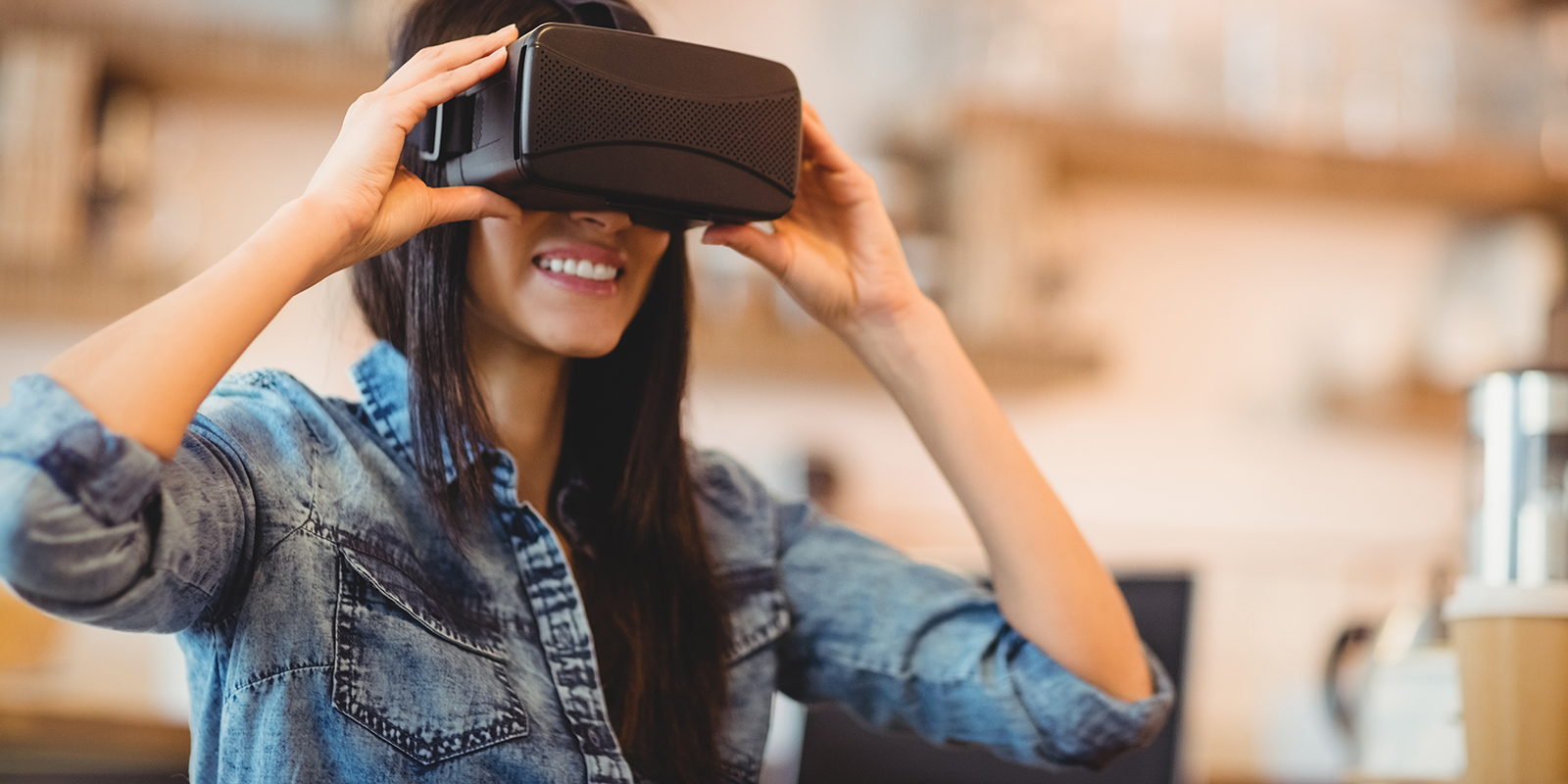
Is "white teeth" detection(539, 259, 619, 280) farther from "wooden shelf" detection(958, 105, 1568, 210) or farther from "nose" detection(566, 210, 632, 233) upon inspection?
"wooden shelf" detection(958, 105, 1568, 210)

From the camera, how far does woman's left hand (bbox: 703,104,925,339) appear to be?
34.3 inches

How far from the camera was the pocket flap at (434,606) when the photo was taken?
710mm

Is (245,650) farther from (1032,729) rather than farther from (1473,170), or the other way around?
(1473,170)

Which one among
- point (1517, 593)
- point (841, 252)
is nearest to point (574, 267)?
point (841, 252)

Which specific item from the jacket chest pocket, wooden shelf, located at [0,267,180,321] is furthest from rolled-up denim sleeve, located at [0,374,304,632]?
wooden shelf, located at [0,267,180,321]

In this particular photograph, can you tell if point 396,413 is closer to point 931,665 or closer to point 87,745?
point 931,665

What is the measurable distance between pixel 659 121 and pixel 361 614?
1.06 ft

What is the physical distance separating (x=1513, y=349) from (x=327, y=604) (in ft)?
7.49

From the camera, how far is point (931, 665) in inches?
36.2

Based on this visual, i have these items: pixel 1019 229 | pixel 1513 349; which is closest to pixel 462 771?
pixel 1019 229

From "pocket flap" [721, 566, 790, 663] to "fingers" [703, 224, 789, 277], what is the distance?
233 mm

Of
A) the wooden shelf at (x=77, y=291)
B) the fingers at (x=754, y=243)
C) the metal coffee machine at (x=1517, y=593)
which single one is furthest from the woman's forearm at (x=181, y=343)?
the wooden shelf at (x=77, y=291)

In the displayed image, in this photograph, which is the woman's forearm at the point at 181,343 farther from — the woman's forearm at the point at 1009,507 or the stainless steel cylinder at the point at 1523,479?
the stainless steel cylinder at the point at 1523,479

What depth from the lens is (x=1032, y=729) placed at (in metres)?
0.90
